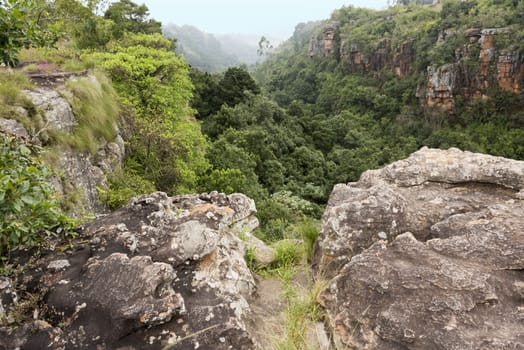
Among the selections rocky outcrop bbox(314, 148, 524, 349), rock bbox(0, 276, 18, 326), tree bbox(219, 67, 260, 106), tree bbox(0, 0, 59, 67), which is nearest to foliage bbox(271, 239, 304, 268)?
rocky outcrop bbox(314, 148, 524, 349)

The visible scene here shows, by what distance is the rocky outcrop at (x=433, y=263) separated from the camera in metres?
2.58

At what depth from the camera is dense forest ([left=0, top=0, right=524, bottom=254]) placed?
8000 mm

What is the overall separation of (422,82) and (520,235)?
201 ft

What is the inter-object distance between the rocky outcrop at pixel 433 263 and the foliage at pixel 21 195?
8.66 feet

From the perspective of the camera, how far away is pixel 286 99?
2758 inches

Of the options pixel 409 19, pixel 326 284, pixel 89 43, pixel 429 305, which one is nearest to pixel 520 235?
pixel 429 305

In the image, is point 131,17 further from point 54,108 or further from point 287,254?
point 287,254

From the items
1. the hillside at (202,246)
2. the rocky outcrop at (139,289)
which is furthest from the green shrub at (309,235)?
the rocky outcrop at (139,289)

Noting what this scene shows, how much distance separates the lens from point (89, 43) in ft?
52.6

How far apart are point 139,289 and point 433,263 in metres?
2.69

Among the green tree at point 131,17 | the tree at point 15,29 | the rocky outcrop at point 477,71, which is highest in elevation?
the green tree at point 131,17

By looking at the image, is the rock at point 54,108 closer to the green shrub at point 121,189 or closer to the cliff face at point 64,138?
the cliff face at point 64,138

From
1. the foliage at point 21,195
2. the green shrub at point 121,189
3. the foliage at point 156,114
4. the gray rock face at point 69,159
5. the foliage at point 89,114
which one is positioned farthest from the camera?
the foliage at point 156,114

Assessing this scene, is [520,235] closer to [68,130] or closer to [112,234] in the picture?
[112,234]
